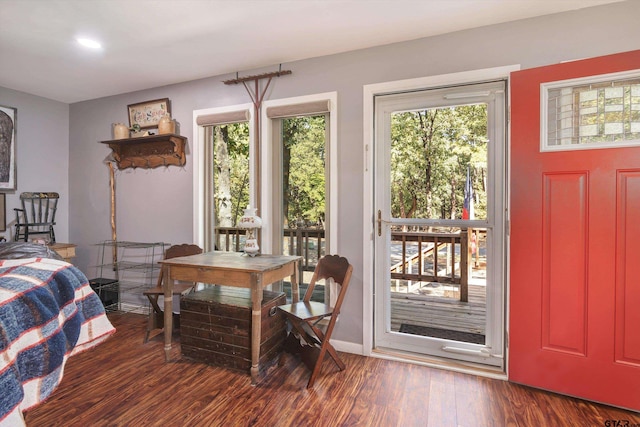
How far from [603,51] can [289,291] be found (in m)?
3.00

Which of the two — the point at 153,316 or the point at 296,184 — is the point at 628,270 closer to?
the point at 296,184

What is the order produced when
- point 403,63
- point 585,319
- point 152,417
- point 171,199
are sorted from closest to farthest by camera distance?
point 152,417 < point 585,319 < point 403,63 < point 171,199

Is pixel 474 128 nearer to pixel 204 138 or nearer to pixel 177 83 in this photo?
pixel 204 138

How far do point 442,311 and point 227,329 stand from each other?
6.96ft

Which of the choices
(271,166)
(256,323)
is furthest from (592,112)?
(256,323)

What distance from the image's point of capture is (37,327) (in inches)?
34.8

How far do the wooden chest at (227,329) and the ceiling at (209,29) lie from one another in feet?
6.58

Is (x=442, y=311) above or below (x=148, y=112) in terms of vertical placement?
below

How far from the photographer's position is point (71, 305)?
1.04 metres

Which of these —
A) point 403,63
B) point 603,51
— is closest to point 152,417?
point 403,63

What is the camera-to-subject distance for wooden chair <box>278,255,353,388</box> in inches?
84.5

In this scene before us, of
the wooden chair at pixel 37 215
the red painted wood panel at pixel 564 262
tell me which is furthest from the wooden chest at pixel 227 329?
the wooden chair at pixel 37 215

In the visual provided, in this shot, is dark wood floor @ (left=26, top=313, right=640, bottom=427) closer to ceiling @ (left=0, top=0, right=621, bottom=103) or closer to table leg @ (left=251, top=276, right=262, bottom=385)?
table leg @ (left=251, top=276, right=262, bottom=385)

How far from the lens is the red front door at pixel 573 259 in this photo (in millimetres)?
1821
